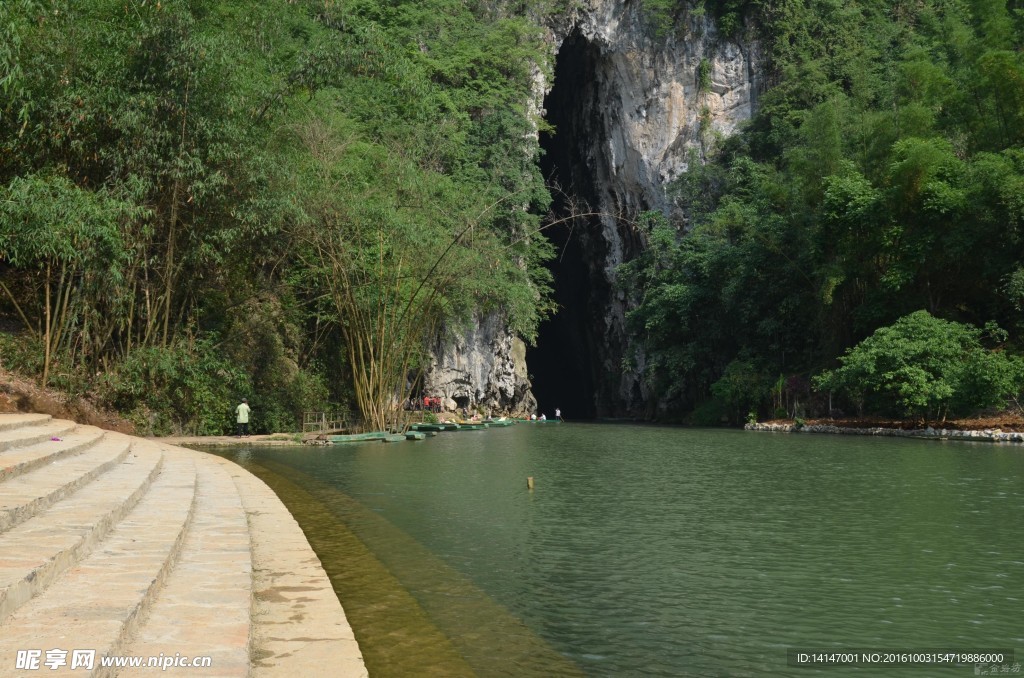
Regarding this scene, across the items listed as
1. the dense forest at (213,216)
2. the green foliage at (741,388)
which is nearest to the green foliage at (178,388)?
the dense forest at (213,216)

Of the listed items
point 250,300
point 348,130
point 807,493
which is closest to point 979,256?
point 807,493

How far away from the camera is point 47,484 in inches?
192

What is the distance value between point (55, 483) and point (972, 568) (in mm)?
5622

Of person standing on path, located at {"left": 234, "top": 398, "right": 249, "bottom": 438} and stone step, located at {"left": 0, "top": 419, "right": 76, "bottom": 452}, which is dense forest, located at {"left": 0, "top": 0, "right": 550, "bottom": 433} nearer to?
person standing on path, located at {"left": 234, "top": 398, "right": 249, "bottom": 438}

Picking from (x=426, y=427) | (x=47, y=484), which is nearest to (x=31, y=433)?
(x=47, y=484)

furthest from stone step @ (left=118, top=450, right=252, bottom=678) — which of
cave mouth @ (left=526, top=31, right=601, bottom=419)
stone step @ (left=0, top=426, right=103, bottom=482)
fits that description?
cave mouth @ (left=526, top=31, right=601, bottom=419)

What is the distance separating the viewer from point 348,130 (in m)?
19.6

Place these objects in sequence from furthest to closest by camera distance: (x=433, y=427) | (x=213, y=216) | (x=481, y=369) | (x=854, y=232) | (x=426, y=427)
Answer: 1. (x=481, y=369)
2. (x=854, y=232)
3. (x=433, y=427)
4. (x=426, y=427)
5. (x=213, y=216)

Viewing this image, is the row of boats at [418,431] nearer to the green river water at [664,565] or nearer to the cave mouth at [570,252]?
the green river water at [664,565]

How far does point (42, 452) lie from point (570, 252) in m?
35.0

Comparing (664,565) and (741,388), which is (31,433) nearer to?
(664,565)

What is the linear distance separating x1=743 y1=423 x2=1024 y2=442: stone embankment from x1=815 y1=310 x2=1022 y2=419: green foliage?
648 mm

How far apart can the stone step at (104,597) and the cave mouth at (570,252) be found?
93.9ft

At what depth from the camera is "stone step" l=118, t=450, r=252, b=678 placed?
2715 mm
